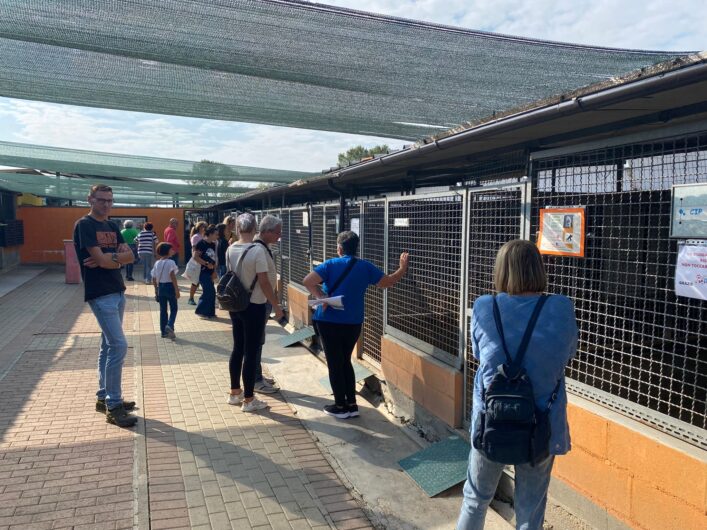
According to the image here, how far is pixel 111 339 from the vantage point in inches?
179

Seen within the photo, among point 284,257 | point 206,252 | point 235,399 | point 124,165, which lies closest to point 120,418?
point 235,399

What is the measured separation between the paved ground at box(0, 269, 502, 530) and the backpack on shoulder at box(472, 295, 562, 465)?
1311mm

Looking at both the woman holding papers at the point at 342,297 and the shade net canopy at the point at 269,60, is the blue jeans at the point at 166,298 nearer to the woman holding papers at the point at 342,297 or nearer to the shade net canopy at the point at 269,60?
the shade net canopy at the point at 269,60

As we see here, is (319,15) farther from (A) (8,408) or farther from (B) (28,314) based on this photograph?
(B) (28,314)

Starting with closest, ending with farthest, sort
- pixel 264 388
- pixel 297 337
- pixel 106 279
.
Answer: pixel 106 279 < pixel 264 388 < pixel 297 337

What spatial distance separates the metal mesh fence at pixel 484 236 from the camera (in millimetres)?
3609

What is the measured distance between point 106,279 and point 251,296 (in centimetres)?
127

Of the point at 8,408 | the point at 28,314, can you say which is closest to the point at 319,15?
the point at 8,408

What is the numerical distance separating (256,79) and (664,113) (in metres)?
4.09

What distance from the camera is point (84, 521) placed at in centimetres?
314

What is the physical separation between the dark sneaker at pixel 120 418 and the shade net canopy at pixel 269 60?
326 centimetres

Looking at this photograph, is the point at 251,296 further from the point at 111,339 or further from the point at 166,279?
the point at 166,279

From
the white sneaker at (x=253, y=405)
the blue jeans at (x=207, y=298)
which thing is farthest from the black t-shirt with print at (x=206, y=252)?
the white sneaker at (x=253, y=405)

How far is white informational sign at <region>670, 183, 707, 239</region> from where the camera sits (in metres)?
2.26
